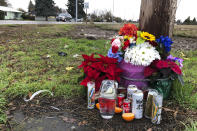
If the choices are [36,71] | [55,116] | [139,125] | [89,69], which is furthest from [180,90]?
[36,71]

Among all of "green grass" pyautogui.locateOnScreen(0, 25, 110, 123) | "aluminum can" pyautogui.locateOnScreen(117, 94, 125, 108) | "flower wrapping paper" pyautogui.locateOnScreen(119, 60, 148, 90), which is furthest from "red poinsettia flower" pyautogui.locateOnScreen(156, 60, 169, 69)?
"green grass" pyautogui.locateOnScreen(0, 25, 110, 123)

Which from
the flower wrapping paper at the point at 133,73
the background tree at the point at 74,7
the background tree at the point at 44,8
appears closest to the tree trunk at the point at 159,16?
the flower wrapping paper at the point at 133,73

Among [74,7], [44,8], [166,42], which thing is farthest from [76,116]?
[74,7]

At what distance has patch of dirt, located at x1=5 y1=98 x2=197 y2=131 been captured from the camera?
1790mm

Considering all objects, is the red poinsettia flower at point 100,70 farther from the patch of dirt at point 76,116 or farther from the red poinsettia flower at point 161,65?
the red poinsettia flower at point 161,65

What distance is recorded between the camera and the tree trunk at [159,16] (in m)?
2.34

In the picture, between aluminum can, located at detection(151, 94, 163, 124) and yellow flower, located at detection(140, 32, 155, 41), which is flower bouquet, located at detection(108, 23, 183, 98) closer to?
yellow flower, located at detection(140, 32, 155, 41)

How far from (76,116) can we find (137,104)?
2.28ft

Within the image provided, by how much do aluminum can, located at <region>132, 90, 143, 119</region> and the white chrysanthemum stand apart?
0.43 metres

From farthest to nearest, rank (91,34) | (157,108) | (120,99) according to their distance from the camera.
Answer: (91,34) < (120,99) < (157,108)

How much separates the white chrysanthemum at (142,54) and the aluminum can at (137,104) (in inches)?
17.0

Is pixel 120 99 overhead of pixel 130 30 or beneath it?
beneath

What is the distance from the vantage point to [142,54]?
2143 mm

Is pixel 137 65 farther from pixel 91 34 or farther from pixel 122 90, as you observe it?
pixel 91 34
